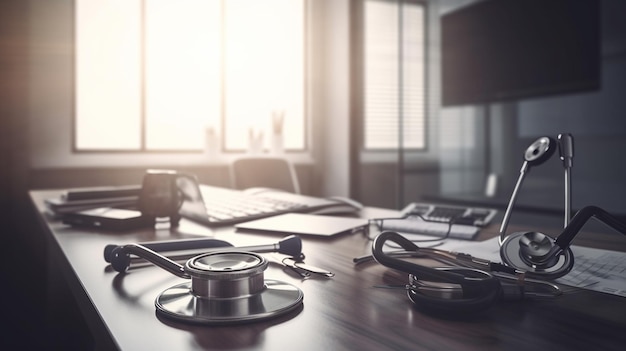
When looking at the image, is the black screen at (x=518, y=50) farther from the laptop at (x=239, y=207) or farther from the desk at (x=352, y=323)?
the desk at (x=352, y=323)

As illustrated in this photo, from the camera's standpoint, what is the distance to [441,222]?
994mm

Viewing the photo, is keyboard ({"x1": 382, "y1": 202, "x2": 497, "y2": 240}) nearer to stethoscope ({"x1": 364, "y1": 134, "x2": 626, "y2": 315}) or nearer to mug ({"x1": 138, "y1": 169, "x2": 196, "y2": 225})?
stethoscope ({"x1": 364, "y1": 134, "x2": 626, "y2": 315})

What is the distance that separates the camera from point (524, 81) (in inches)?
105

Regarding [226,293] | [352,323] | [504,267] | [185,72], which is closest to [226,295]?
[226,293]

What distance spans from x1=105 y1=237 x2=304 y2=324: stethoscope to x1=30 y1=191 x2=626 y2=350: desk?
0.04 ft

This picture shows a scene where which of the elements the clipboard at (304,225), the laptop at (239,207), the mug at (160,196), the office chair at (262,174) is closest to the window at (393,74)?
the office chair at (262,174)

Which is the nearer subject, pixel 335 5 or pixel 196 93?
pixel 196 93

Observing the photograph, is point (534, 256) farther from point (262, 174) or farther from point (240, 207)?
point (262, 174)

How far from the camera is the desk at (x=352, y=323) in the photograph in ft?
1.27

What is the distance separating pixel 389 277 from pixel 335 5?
4.16m

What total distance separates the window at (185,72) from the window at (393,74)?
0.80 m

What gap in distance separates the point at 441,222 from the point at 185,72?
3.38 meters

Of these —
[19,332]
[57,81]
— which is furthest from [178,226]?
[57,81]

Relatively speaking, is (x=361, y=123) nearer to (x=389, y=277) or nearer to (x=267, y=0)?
(x=267, y=0)
